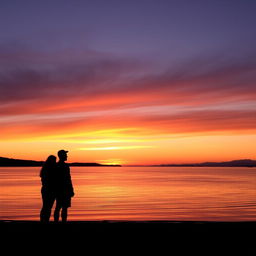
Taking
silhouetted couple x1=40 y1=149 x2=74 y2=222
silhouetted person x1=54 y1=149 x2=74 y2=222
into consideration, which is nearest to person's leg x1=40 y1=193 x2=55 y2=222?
silhouetted couple x1=40 y1=149 x2=74 y2=222

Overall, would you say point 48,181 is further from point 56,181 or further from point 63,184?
point 63,184

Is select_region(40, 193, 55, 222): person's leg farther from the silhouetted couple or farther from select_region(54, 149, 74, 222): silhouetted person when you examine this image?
select_region(54, 149, 74, 222): silhouetted person
